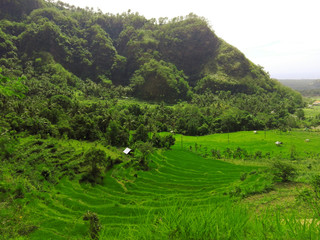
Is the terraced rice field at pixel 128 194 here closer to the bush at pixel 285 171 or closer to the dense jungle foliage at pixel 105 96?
the dense jungle foliage at pixel 105 96

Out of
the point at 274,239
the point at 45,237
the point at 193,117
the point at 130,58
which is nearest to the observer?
the point at 274,239

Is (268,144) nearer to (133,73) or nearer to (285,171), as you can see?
(285,171)

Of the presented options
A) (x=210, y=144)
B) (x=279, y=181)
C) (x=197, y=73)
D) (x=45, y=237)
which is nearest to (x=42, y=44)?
(x=197, y=73)

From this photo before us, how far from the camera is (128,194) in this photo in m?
28.7

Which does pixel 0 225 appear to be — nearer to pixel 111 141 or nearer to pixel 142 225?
pixel 142 225

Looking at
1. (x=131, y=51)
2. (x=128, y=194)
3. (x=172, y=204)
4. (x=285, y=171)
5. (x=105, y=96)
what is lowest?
(x=128, y=194)

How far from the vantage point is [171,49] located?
520 ft

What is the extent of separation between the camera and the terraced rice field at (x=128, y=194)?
65.1 ft

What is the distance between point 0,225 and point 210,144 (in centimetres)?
5428

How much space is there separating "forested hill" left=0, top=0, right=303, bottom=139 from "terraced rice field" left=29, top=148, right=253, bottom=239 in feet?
75.4

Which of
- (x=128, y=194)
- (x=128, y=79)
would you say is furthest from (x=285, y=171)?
(x=128, y=79)

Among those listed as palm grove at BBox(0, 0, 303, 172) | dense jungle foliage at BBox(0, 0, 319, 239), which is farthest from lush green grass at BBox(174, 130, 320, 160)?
palm grove at BBox(0, 0, 303, 172)

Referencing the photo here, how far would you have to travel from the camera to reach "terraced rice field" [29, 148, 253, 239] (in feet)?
65.1

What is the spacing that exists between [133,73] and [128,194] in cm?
12552
